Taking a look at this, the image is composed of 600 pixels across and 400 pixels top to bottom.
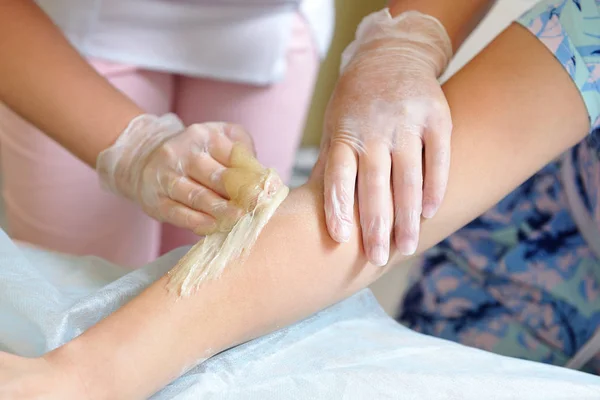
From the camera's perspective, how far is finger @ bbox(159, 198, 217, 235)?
83 centimetres

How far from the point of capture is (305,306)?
785 mm

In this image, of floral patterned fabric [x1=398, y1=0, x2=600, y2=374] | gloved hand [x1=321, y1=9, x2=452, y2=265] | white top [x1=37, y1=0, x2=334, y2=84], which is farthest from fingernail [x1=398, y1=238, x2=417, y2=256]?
white top [x1=37, y1=0, x2=334, y2=84]

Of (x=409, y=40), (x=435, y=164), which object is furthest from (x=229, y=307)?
(x=409, y=40)

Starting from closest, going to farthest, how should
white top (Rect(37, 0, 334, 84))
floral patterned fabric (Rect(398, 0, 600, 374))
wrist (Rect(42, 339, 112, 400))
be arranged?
wrist (Rect(42, 339, 112, 400)), floral patterned fabric (Rect(398, 0, 600, 374)), white top (Rect(37, 0, 334, 84))

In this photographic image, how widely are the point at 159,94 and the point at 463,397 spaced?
88cm

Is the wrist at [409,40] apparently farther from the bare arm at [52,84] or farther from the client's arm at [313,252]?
the bare arm at [52,84]

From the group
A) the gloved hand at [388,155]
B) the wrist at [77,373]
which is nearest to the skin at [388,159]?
the gloved hand at [388,155]

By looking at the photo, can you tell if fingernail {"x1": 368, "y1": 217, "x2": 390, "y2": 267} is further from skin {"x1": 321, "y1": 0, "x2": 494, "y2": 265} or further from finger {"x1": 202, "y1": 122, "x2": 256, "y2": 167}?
finger {"x1": 202, "y1": 122, "x2": 256, "y2": 167}

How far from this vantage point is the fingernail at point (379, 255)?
78 cm

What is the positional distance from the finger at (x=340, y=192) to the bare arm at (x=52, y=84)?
37 centimetres

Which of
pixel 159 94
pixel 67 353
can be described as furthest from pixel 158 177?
pixel 159 94

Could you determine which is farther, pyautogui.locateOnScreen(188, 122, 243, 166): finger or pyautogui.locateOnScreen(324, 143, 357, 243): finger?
pyautogui.locateOnScreen(188, 122, 243, 166): finger

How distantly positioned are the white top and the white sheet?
560 millimetres

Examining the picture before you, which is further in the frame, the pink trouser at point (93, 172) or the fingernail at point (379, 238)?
the pink trouser at point (93, 172)
